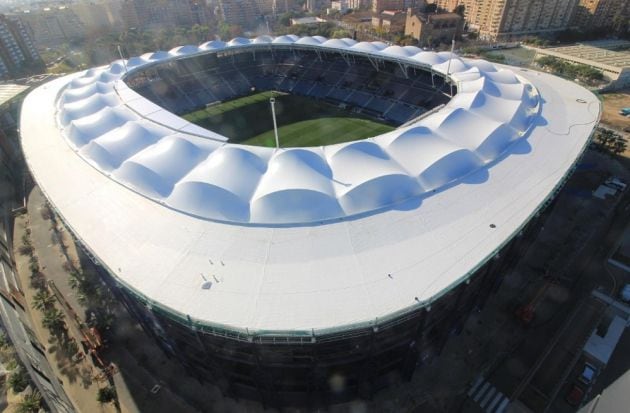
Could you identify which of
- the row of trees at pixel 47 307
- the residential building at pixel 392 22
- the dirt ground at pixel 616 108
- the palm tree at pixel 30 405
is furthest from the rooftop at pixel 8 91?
the dirt ground at pixel 616 108

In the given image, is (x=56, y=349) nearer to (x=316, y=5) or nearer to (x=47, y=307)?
(x=47, y=307)

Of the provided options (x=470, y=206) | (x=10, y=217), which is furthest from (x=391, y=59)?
(x=10, y=217)

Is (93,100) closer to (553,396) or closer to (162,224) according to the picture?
(162,224)

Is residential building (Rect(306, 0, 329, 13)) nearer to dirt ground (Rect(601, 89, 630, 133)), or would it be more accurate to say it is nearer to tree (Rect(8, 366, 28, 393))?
dirt ground (Rect(601, 89, 630, 133))

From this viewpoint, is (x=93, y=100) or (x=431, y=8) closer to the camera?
(x=93, y=100)

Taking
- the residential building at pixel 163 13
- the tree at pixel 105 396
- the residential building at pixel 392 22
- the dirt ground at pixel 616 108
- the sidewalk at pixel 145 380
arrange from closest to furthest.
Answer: the tree at pixel 105 396, the sidewalk at pixel 145 380, the dirt ground at pixel 616 108, the residential building at pixel 392 22, the residential building at pixel 163 13

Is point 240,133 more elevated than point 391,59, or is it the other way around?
point 391,59

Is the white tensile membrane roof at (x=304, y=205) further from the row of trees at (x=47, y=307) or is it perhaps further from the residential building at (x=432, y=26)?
the residential building at (x=432, y=26)
